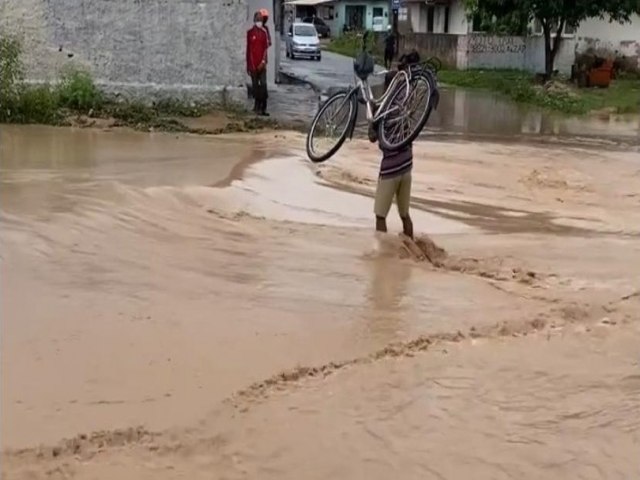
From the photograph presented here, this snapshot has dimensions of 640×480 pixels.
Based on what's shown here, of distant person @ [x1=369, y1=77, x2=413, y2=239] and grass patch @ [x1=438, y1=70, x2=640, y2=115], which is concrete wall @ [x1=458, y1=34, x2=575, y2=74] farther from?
distant person @ [x1=369, y1=77, x2=413, y2=239]

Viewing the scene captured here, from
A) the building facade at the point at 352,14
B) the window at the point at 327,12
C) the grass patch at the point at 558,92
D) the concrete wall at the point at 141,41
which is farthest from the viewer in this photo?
the window at the point at 327,12

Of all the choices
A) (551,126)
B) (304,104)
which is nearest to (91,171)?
(304,104)

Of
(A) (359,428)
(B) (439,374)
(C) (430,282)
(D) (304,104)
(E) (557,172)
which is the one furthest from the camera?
(D) (304,104)

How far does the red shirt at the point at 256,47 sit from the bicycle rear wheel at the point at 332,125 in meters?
6.11

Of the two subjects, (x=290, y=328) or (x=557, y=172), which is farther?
(x=557, y=172)

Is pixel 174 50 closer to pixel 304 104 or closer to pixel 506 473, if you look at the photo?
pixel 304 104

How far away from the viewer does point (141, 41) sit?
17375 millimetres

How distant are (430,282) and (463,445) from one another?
9.90ft

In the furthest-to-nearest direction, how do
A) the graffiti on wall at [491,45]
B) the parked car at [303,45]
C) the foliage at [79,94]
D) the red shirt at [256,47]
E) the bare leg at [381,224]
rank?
the parked car at [303,45] → the graffiti on wall at [491,45] → the red shirt at [256,47] → the foliage at [79,94] → the bare leg at [381,224]

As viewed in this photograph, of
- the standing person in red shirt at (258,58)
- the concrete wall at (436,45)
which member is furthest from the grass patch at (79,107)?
the concrete wall at (436,45)

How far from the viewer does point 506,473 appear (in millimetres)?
4660

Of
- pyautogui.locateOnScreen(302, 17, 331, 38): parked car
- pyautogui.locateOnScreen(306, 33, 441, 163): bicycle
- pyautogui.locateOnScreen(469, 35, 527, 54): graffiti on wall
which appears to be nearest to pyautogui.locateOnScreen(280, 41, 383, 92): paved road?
pyautogui.locateOnScreen(469, 35, 527, 54): graffiti on wall

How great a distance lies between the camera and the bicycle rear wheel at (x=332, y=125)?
420 inches

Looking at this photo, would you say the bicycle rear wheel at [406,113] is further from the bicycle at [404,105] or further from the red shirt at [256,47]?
the red shirt at [256,47]
